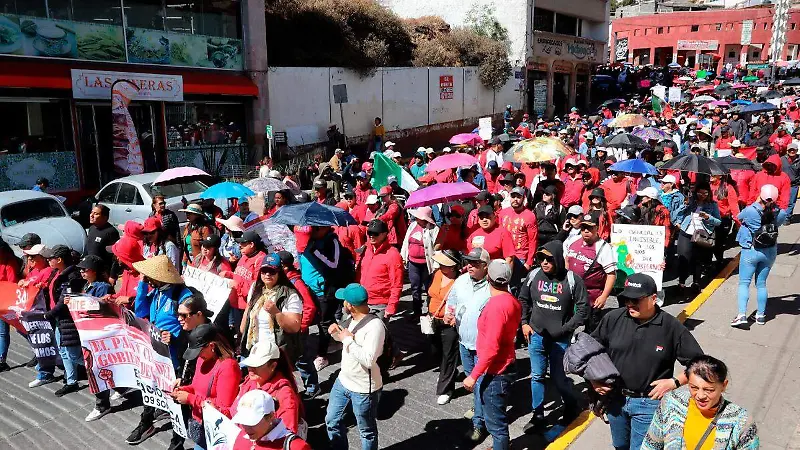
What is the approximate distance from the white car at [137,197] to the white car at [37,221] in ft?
3.80

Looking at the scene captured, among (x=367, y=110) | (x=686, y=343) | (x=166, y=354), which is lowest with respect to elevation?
(x=166, y=354)

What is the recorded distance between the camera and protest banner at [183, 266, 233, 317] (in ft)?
20.9

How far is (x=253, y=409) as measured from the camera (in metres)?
3.39

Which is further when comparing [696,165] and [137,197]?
[137,197]

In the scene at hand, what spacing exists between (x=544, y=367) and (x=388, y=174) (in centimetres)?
655

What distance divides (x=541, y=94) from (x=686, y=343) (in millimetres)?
35859

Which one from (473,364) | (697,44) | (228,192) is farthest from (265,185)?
(697,44)

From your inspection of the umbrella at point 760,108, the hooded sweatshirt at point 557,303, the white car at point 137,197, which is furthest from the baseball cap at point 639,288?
the umbrella at point 760,108

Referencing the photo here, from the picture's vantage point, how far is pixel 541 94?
1506 inches

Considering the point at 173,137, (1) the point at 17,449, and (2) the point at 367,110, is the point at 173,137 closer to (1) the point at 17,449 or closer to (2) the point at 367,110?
(2) the point at 367,110

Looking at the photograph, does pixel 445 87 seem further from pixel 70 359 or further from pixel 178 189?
pixel 70 359

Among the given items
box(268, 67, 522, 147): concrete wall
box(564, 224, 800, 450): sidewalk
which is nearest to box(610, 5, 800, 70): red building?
box(268, 67, 522, 147): concrete wall

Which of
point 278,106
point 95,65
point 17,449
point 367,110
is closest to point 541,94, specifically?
point 367,110

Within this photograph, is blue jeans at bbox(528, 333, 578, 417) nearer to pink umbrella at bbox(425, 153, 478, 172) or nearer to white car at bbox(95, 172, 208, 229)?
pink umbrella at bbox(425, 153, 478, 172)
